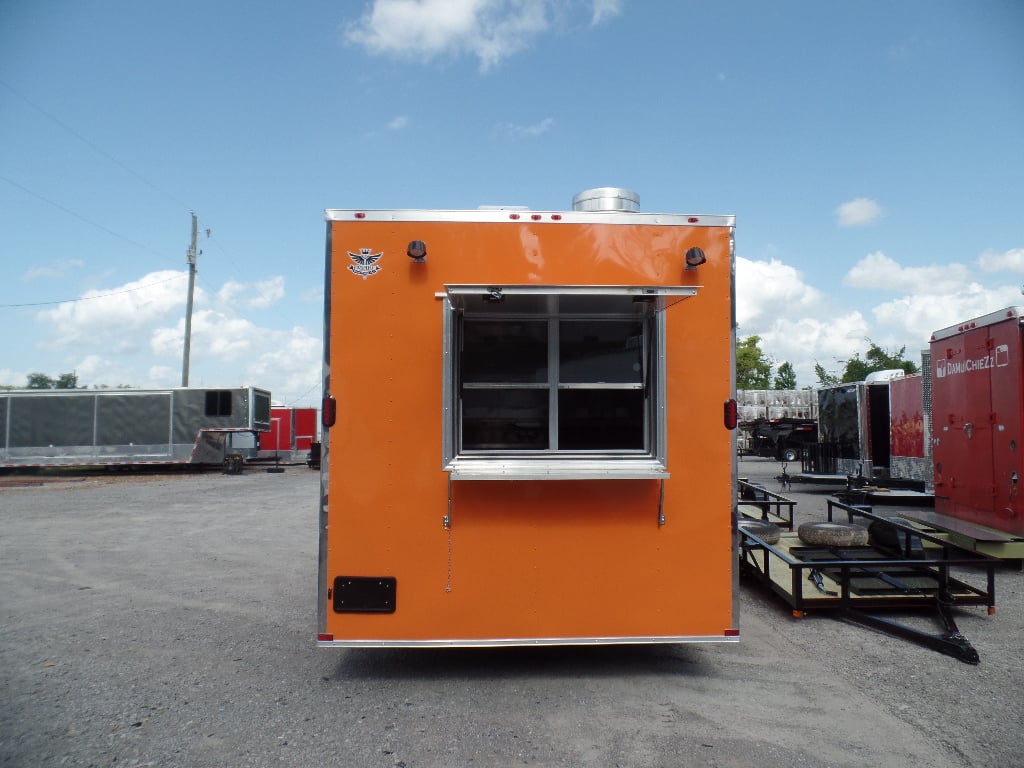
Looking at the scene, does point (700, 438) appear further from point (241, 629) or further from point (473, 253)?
point (241, 629)

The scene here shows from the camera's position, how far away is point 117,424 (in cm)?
2112

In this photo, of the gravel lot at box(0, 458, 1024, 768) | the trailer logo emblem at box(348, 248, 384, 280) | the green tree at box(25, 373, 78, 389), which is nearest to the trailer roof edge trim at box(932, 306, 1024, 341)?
the gravel lot at box(0, 458, 1024, 768)

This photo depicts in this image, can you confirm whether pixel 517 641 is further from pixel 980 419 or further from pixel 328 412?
pixel 980 419

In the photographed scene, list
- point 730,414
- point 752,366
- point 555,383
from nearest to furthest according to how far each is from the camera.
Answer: point 730,414
point 555,383
point 752,366

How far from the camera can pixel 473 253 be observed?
4285 mm

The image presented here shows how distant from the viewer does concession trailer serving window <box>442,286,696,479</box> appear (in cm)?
436

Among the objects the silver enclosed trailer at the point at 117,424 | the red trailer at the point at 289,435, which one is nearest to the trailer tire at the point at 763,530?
the silver enclosed trailer at the point at 117,424

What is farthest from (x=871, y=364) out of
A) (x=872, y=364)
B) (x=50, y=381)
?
(x=50, y=381)

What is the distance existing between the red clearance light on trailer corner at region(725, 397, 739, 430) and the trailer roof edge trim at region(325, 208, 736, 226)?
1.11 meters


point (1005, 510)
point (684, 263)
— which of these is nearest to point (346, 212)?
point (684, 263)

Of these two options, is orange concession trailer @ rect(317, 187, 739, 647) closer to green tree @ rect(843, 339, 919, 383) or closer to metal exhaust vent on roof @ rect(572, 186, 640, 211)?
metal exhaust vent on roof @ rect(572, 186, 640, 211)

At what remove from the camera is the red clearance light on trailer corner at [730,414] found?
4215 mm

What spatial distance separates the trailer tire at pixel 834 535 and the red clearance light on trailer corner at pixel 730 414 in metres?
3.27

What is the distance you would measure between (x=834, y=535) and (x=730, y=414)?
3.36 meters
